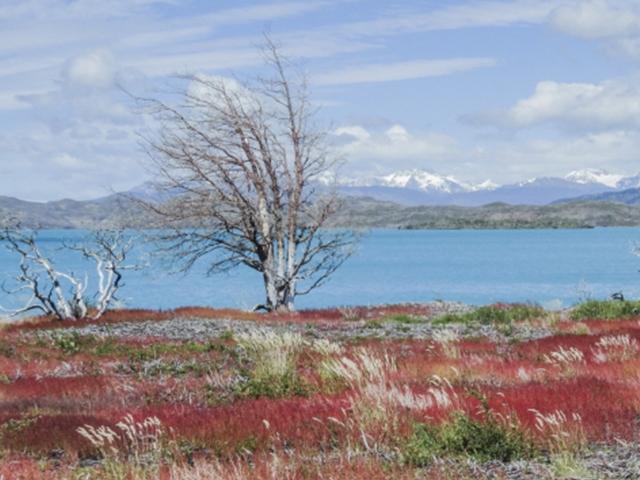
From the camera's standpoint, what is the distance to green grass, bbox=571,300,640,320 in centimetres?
3069

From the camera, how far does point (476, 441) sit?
9258mm

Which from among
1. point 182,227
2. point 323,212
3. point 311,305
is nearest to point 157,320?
point 182,227

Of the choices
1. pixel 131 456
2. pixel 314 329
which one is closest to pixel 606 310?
pixel 314 329

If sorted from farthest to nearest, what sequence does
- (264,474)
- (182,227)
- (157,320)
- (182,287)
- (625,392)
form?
(182,287)
(182,227)
(157,320)
(625,392)
(264,474)

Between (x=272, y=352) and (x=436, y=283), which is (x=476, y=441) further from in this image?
(x=436, y=283)

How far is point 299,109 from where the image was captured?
38.3m

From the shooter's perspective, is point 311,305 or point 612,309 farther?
point 311,305

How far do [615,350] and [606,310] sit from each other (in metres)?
14.2

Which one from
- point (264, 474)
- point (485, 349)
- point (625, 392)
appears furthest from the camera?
point (485, 349)

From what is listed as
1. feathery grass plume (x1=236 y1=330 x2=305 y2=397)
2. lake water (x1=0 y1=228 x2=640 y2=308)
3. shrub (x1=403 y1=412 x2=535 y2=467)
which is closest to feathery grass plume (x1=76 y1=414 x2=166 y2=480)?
shrub (x1=403 y1=412 x2=535 y2=467)

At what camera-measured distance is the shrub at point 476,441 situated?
9.11 meters

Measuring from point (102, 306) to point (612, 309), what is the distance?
58.0 feet

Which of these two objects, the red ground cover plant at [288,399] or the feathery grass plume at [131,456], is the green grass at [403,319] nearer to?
the red ground cover plant at [288,399]

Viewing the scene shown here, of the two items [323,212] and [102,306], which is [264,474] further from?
[323,212]
